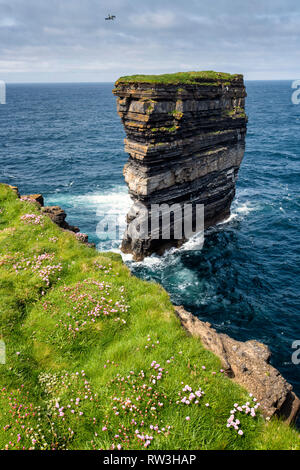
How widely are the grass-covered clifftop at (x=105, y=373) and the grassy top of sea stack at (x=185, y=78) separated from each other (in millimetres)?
18386

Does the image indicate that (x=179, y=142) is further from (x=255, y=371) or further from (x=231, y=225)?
(x=255, y=371)

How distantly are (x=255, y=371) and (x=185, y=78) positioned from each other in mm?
24472

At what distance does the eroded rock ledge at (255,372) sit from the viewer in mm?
8498

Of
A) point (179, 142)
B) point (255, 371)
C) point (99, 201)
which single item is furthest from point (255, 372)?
point (99, 201)

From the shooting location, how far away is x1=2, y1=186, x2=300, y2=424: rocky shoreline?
27.8 feet

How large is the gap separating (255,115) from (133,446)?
396ft

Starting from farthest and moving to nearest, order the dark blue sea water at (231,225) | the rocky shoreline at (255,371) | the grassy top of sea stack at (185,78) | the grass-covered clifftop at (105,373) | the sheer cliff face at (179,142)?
1. the sheer cliff face at (179,142)
2. the grassy top of sea stack at (185,78)
3. the dark blue sea water at (231,225)
4. the rocky shoreline at (255,371)
5. the grass-covered clifftop at (105,373)

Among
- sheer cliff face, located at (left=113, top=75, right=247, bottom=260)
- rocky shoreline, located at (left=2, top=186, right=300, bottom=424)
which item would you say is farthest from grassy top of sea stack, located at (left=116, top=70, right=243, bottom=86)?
rocky shoreline, located at (left=2, top=186, right=300, bottom=424)

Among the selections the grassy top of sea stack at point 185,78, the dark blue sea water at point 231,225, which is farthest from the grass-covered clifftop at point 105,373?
the grassy top of sea stack at point 185,78

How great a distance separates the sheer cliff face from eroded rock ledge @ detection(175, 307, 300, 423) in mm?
17946

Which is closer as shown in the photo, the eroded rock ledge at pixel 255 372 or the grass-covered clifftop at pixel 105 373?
the grass-covered clifftop at pixel 105 373

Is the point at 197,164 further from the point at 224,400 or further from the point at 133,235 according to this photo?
the point at 224,400

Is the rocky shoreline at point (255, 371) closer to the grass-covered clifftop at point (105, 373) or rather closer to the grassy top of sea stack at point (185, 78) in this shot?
the grass-covered clifftop at point (105, 373)
